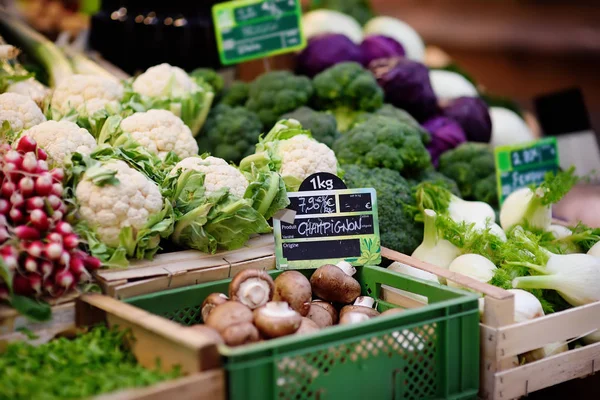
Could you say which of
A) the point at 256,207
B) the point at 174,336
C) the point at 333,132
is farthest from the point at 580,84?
the point at 174,336

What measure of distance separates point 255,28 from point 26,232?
1.79 m

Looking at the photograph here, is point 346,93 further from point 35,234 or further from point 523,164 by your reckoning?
point 35,234

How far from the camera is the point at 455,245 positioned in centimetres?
227

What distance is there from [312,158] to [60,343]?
3.45 ft

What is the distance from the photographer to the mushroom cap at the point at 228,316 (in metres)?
1.60

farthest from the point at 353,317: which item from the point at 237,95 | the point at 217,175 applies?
the point at 237,95

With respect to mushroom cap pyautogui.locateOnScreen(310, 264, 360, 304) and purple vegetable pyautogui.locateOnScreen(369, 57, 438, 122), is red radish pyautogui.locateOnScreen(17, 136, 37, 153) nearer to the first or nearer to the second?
mushroom cap pyautogui.locateOnScreen(310, 264, 360, 304)

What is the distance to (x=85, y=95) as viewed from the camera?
8.18 feet

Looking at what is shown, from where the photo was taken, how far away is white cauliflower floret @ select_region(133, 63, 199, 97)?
8.79 ft

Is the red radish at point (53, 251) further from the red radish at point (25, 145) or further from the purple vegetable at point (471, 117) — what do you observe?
the purple vegetable at point (471, 117)

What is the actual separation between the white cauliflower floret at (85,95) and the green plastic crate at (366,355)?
980mm

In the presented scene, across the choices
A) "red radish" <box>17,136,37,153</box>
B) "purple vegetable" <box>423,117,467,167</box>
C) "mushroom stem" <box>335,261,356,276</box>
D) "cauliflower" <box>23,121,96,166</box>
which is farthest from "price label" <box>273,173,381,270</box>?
"purple vegetable" <box>423,117,467,167</box>

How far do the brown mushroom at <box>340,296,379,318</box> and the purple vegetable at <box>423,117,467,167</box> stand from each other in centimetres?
122

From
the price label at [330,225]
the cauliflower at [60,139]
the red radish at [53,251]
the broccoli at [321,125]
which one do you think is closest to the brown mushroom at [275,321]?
the price label at [330,225]
